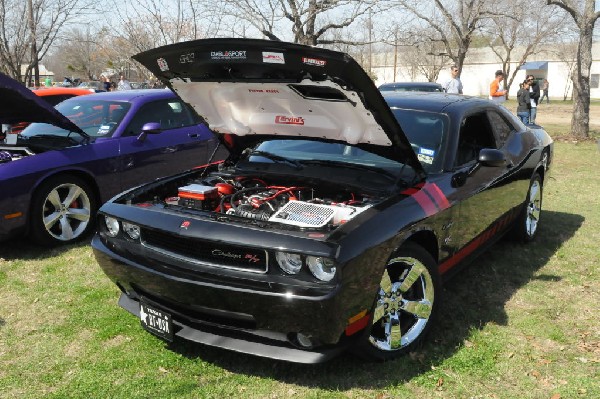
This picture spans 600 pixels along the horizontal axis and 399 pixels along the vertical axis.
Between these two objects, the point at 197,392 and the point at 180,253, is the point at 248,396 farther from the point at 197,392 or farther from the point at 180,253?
the point at 180,253

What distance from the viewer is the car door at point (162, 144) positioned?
5.95 meters

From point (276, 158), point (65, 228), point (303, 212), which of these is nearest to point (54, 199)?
point (65, 228)

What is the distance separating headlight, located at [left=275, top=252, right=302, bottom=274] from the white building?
2000 inches

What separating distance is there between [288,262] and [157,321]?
887 millimetres

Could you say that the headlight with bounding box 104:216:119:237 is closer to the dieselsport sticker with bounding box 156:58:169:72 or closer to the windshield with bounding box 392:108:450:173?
the dieselsport sticker with bounding box 156:58:169:72

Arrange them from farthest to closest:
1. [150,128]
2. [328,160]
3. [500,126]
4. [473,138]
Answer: [150,128] → [500,126] → [473,138] → [328,160]

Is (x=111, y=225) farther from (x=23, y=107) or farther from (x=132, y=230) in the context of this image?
(x=23, y=107)

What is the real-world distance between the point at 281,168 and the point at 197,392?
66.3 inches

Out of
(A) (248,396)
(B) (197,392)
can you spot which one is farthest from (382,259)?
(B) (197,392)

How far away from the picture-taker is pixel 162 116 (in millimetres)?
6531

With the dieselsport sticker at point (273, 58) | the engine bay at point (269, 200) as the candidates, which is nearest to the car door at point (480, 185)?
the engine bay at point (269, 200)

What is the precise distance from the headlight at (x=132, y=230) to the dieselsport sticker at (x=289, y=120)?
1267 millimetres

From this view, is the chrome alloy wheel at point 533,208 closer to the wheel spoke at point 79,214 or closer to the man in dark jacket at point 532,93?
the wheel spoke at point 79,214

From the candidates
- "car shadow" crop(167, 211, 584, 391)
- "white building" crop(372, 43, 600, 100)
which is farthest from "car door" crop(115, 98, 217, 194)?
"white building" crop(372, 43, 600, 100)
